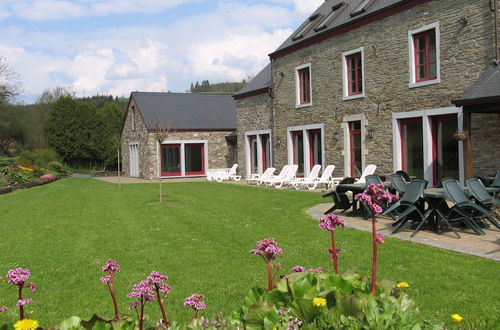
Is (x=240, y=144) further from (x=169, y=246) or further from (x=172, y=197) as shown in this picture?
(x=169, y=246)

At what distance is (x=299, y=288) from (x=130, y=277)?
3.64 meters

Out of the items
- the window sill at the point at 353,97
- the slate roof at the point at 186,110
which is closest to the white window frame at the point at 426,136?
the window sill at the point at 353,97

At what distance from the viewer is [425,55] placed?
46.6 feet

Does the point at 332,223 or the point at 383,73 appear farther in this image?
the point at 383,73

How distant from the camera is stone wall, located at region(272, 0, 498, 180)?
12.7 metres

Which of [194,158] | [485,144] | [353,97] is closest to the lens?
[485,144]

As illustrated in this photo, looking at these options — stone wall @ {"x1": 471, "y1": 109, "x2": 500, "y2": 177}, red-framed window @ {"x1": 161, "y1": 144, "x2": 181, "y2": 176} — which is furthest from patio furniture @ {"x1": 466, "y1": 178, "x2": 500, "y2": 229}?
red-framed window @ {"x1": 161, "y1": 144, "x2": 181, "y2": 176}

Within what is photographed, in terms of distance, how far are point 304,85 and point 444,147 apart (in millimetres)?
7200

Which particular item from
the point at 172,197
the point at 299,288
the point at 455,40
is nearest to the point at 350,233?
the point at 299,288

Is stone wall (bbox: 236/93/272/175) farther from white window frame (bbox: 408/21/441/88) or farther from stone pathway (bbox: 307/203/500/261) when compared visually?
stone pathway (bbox: 307/203/500/261)

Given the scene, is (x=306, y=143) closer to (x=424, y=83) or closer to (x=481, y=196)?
(x=424, y=83)

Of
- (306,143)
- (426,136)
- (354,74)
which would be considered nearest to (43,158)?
(306,143)

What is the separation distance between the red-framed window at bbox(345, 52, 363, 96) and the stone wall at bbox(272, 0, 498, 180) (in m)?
0.36

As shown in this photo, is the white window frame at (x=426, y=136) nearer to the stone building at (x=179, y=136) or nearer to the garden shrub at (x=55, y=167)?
the stone building at (x=179, y=136)
